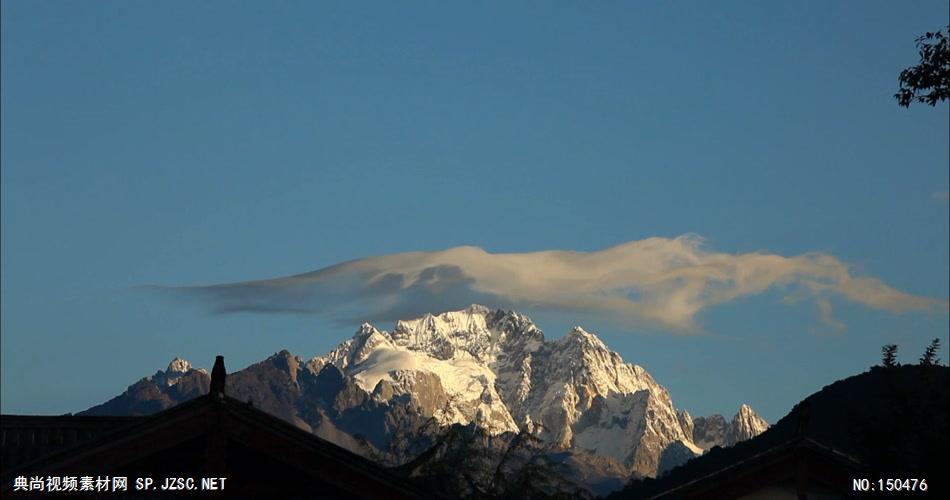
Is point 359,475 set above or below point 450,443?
below

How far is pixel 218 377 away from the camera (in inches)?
1086

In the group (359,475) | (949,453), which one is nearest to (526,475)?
(359,475)

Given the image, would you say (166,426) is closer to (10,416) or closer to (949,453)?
(10,416)

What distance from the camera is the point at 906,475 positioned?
2720 centimetres

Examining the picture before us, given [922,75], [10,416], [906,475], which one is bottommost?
[906,475]

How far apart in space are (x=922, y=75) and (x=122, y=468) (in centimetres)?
1677

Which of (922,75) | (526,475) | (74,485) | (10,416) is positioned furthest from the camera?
(526,475)

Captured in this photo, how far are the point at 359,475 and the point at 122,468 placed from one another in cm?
422

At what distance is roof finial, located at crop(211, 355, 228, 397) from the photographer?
27.0 m

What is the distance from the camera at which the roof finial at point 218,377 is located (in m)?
27.0

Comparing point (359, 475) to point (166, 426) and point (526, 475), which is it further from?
point (526, 475)

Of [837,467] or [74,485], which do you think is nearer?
[74,485]

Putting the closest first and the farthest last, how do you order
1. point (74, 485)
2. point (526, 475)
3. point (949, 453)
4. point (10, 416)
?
point (949, 453) → point (74, 485) → point (10, 416) → point (526, 475)

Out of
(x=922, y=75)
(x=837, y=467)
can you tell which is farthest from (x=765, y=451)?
(x=922, y=75)
